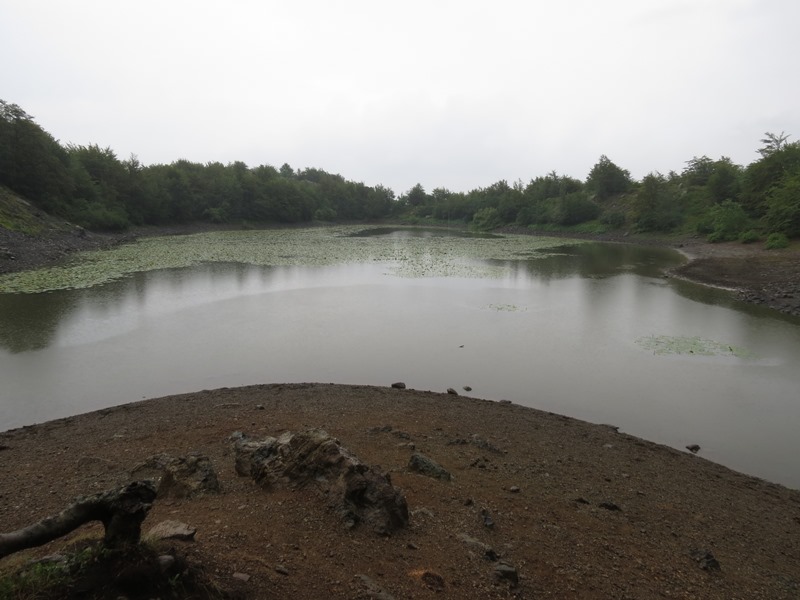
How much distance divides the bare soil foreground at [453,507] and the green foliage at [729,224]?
35.3 m

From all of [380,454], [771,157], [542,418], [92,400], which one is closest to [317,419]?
[380,454]

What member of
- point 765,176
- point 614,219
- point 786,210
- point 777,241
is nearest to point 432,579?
point 777,241

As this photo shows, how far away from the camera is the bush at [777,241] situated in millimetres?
28128

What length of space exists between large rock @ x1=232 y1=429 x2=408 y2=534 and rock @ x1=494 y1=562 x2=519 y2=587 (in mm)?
851

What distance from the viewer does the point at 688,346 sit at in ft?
40.2

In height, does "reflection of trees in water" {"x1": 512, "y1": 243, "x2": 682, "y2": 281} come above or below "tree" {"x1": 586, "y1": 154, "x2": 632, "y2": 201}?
below

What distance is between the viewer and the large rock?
3904 millimetres

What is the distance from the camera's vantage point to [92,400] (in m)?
8.29

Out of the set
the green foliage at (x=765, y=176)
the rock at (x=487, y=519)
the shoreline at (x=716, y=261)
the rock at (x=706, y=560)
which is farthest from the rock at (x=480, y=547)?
the green foliage at (x=765, y=176)

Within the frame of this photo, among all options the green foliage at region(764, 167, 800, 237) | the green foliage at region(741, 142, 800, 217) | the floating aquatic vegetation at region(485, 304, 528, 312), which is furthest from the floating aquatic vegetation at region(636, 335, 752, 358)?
the green foliage at region(741, 142, 800, 217)

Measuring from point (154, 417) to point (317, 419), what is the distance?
8.52 ft

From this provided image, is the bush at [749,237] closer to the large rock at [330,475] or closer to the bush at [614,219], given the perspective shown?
the bush at [614,219]

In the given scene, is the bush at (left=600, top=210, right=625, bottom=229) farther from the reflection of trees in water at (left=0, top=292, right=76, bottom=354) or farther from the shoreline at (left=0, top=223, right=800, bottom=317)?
the reflection of trees in water at (left=0, top=292, right=76, bottom=354)

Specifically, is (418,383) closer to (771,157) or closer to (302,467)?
(302,467)
